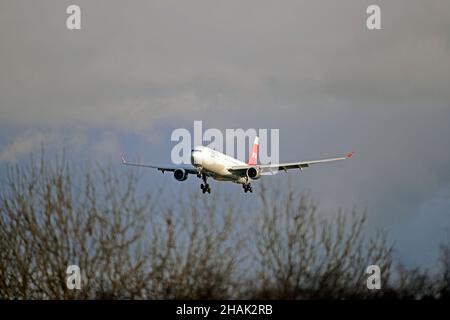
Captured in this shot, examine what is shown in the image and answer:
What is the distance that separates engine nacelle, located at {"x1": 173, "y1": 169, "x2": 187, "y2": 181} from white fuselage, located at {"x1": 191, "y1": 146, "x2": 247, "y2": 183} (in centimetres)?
225

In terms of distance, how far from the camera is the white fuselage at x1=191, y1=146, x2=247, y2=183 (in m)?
73.4

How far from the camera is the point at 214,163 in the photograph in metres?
74.6

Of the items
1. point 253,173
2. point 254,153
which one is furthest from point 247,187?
point 254,153

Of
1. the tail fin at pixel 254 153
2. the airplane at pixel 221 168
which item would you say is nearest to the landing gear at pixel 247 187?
the airplane at pixel 221 168

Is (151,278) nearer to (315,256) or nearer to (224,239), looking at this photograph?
(224,239)

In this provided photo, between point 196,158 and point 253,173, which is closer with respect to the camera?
point 196,158

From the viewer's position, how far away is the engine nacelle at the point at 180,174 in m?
76.2

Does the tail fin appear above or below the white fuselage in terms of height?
above

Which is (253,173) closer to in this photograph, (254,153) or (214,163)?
(214,163)

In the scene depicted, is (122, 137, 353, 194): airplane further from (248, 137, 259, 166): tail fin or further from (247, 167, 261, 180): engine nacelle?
(248, 137, 259, 166): tail fin

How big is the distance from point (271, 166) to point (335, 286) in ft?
150

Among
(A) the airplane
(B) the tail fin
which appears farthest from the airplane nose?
(B) the tail fin

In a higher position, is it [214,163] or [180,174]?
[214,163]

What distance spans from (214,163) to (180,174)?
11.3 feet
